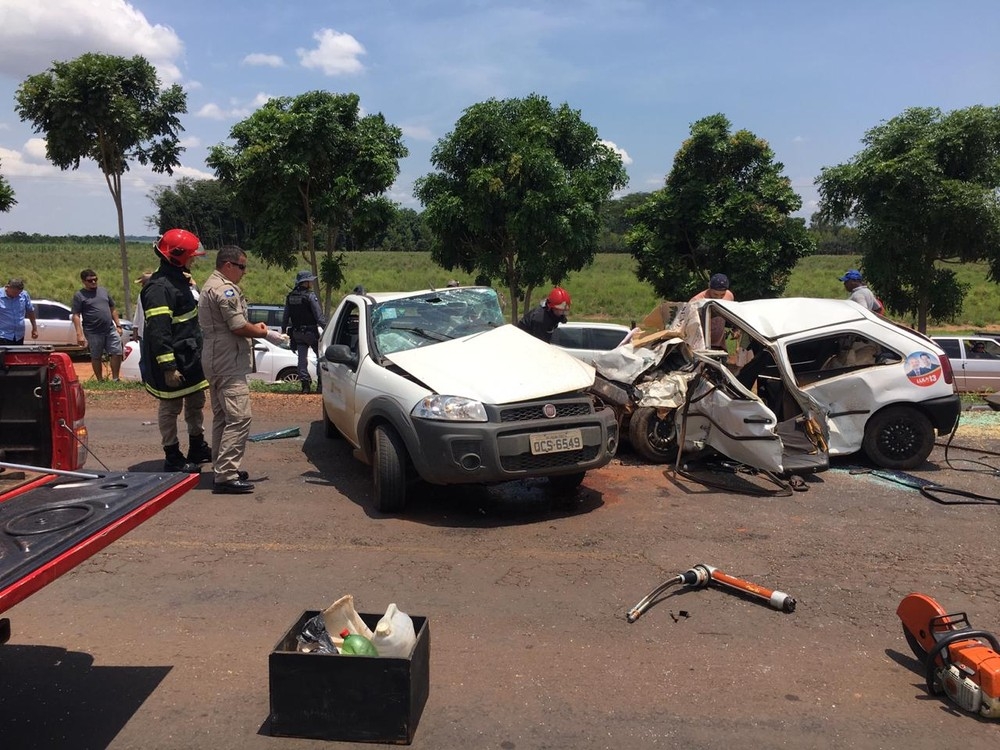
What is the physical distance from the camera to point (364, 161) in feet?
44.7

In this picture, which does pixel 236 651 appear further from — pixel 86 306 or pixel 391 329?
pixel 86 306

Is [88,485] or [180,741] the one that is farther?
[88,485]

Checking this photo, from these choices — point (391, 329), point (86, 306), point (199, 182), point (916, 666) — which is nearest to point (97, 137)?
point (86, 306)

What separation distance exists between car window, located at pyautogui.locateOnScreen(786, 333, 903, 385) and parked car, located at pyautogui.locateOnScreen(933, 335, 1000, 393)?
28.5 feet

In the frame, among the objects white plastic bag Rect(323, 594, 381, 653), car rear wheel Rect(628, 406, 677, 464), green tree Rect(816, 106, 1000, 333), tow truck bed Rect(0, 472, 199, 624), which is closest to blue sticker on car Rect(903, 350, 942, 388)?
car rear wheel Rect(628, 406, 677, 464)

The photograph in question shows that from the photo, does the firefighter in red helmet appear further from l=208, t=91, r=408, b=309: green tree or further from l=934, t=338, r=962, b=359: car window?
l=934, t=338, r=962, b=359: car window

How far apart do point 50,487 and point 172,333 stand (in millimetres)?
3288

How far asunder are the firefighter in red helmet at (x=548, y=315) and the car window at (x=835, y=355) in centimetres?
242

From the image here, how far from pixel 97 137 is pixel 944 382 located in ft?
53.2

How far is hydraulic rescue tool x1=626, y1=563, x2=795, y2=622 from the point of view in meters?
4.20

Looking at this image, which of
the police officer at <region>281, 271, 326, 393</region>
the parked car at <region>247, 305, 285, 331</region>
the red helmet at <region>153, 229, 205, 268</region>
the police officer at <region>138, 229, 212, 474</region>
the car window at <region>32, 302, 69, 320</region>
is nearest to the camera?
the police officer at <region>138, 229, 212, 474</region>

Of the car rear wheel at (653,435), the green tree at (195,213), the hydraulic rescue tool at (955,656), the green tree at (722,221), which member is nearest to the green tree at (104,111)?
the green tree at (722,221)

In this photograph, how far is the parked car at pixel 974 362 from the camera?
49.1 ft

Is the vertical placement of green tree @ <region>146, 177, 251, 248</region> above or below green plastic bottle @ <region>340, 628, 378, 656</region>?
above
